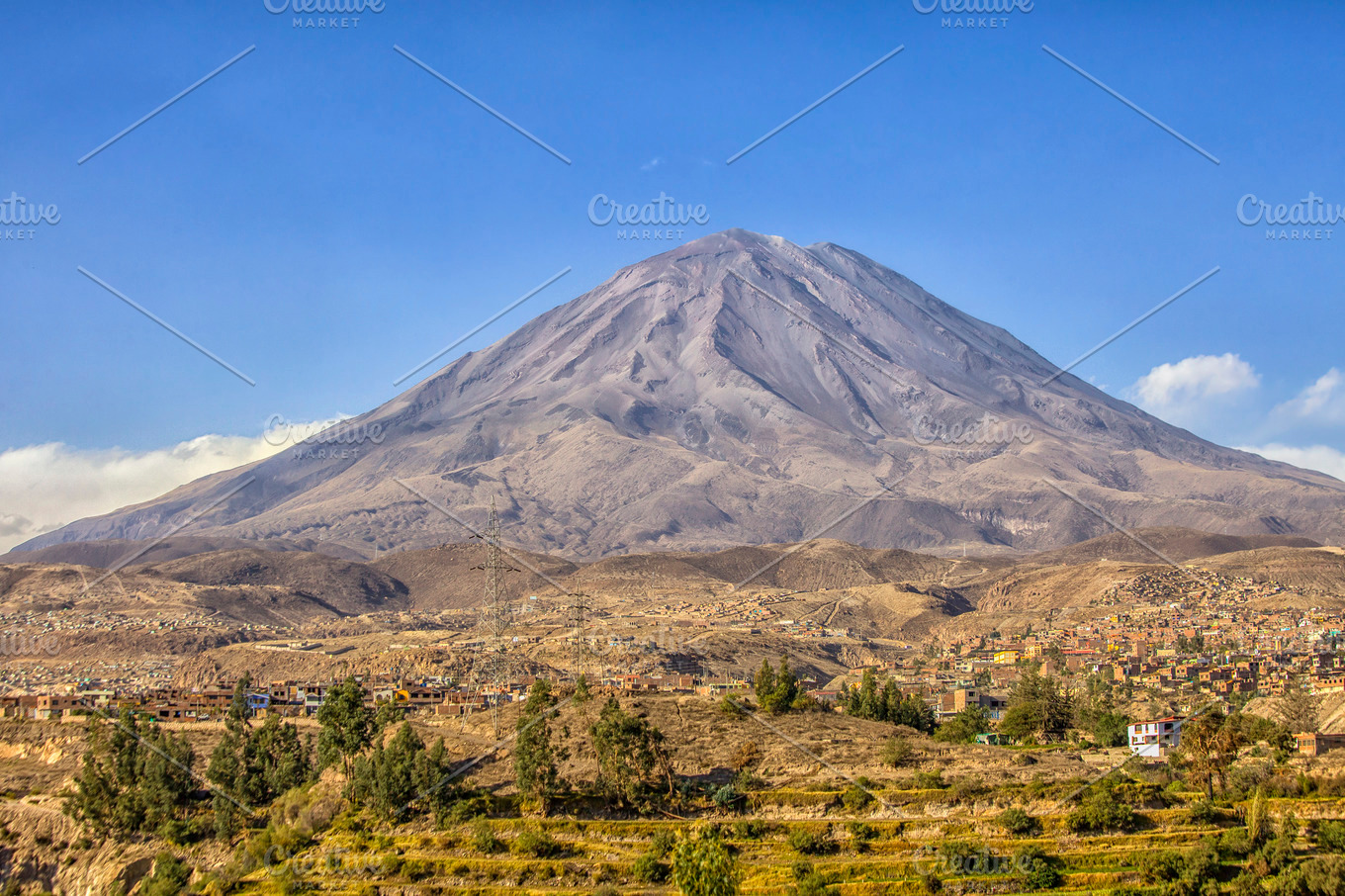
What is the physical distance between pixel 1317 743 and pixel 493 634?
36.0 meters

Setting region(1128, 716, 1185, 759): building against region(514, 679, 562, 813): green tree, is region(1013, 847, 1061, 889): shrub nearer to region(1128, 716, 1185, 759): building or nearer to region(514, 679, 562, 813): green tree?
region(514, 679, 562, 813): green tree

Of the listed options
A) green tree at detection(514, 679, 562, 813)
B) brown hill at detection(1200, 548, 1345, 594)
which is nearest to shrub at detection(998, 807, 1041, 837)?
green tree at detection(514, 679, 562, 813)

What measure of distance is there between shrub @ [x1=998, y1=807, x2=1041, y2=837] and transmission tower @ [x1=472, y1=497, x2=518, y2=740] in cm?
2206

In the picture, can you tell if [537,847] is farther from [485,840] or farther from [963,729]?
[963,729]

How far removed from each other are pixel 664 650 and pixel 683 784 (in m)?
68.2

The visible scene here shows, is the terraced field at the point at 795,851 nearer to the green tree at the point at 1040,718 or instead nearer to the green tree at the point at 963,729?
the green tree at the point at 963,729

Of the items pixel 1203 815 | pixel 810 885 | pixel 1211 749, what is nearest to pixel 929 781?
pixel 1203 815

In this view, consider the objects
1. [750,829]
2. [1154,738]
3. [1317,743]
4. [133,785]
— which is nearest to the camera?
[750,829]

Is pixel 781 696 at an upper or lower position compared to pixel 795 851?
upper

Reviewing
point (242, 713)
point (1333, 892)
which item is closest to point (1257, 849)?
point (1333, 892)

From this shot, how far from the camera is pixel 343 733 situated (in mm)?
46938

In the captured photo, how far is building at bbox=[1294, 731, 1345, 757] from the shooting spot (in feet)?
160

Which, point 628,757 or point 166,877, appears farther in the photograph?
point 628,757

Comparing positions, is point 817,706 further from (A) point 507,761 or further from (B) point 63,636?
(B) point 63,636
